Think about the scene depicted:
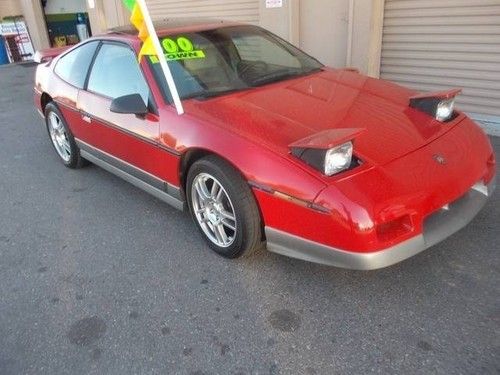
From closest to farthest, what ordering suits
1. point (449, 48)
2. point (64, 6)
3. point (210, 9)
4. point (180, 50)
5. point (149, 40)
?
point (149, 40) → point (180, 50) → point (449, 48) → point (210, 9) → point (64, 6)

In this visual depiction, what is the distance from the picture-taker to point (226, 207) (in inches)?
113

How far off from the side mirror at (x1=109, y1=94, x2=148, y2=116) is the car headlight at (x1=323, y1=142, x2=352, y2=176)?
145 centimetres

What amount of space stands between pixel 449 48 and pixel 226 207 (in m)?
3.75

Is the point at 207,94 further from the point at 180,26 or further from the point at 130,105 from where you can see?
the point at 180,26

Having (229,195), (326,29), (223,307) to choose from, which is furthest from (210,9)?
(223,307)

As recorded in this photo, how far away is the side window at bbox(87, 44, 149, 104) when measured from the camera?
3.28 meters

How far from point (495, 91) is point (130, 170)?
4055 mm

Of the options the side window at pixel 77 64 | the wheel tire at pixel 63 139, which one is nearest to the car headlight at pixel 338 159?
the side window at pixel 77 64

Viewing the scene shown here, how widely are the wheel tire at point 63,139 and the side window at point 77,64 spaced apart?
39 cm

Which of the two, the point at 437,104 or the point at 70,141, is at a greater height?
the point at 437,104

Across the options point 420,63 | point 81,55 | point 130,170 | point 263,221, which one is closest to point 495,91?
point 420,63

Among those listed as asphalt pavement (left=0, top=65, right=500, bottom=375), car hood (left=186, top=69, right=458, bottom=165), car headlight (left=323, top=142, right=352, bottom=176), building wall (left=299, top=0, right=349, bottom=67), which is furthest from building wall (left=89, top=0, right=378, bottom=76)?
car headlight (left=323, top=142, right=352, bottom=176)

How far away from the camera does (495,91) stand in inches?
193

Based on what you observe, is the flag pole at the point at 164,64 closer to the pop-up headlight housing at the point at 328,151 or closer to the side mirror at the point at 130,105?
the side mirror at the point at 130,105
